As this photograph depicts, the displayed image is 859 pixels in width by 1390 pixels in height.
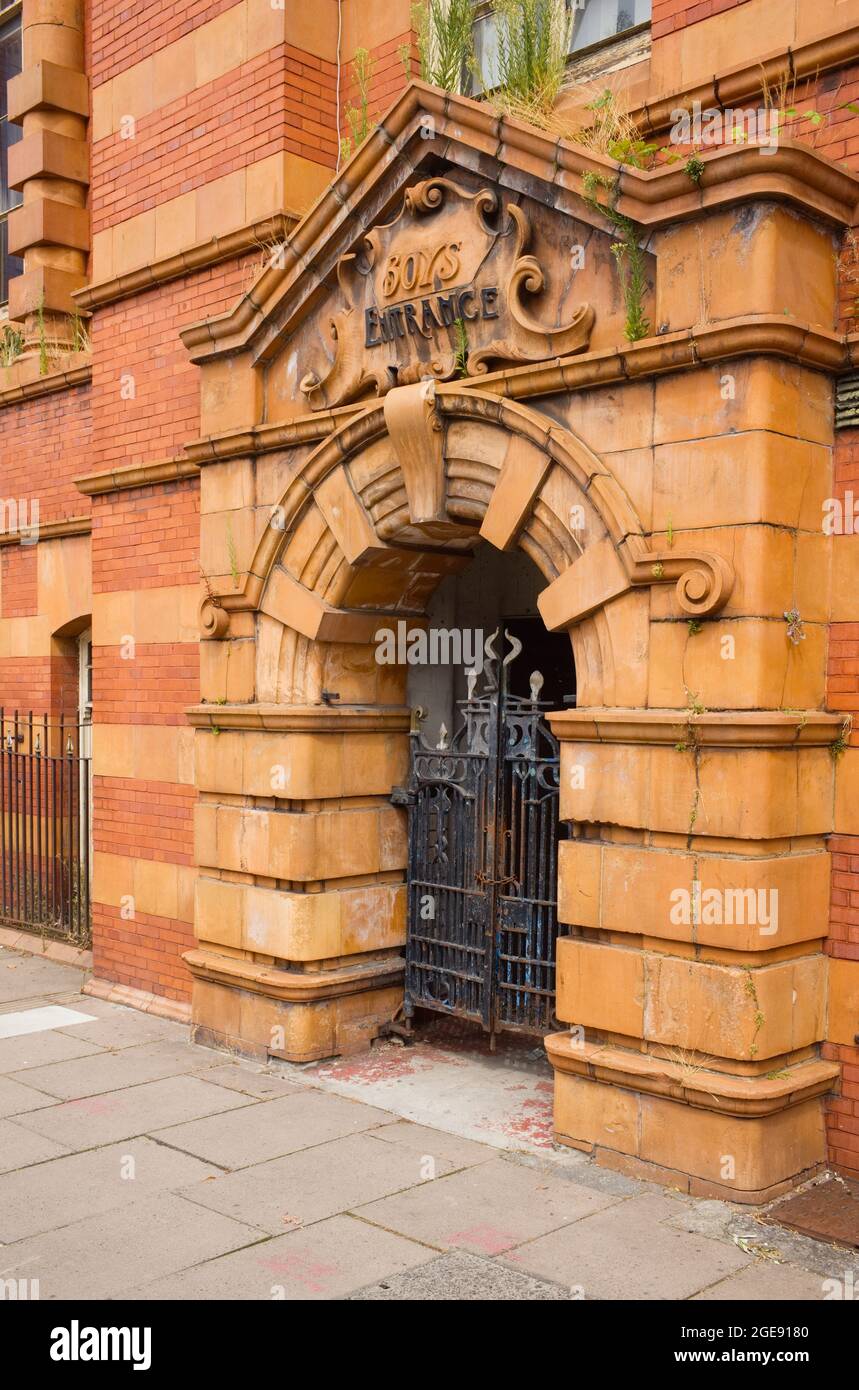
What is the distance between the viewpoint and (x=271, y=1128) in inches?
253

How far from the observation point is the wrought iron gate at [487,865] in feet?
22.9

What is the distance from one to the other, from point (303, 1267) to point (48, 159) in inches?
395

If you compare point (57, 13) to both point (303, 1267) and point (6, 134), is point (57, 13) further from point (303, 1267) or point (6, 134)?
point (303, 1267)

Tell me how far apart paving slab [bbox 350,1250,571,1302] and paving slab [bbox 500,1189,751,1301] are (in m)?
0.09

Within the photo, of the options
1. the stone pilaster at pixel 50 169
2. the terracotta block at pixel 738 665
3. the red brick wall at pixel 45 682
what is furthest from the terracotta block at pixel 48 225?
the terracotta block at pixel 738 665

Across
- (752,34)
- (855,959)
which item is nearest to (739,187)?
(752,34)

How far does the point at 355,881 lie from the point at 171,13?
611cm

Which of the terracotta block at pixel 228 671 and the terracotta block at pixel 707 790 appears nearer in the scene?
the terracotta block at pixel 707 790

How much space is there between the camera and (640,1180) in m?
5.63

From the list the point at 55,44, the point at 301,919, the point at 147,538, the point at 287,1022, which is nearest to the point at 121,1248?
the point at 287,1022

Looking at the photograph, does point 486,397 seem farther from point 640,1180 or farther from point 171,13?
point 171,13

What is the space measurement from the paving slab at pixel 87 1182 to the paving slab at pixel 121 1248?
0.12 m

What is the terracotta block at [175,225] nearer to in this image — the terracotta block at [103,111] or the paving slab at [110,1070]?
the terracotta block at [103,111]

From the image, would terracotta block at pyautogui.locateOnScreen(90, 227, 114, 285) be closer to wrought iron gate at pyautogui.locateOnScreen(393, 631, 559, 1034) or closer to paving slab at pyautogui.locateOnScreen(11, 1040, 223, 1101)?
wrought iron gate at pyautogui.locateOnScreen(393, 631, 559, 1034)
